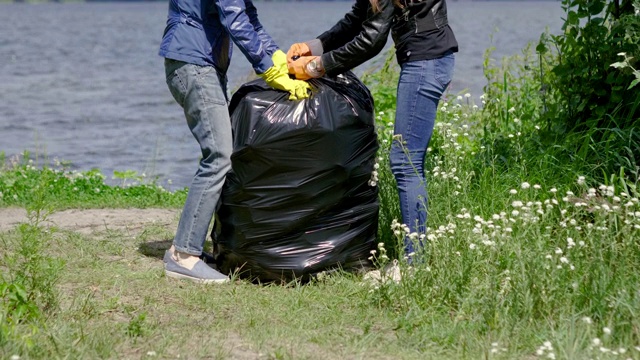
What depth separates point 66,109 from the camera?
14.7 metres

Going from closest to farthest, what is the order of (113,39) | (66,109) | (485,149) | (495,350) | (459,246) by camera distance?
(495,350) → (459,246) → (485,149) → (66,109) → (113,39)

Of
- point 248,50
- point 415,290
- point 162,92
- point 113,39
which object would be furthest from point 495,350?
point 113,39

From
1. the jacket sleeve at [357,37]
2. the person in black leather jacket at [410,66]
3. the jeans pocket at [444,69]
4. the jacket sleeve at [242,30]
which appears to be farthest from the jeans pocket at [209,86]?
the jeans pocket at [444,69]

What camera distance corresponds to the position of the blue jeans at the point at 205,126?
4.76m

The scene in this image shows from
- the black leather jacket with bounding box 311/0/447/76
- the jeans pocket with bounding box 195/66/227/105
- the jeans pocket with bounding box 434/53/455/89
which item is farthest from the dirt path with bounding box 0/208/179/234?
the jeans pocket with bounding box 434/53/455/89

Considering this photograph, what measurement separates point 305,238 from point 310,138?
525 millimetres

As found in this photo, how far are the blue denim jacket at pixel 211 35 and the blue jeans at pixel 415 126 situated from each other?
71cm

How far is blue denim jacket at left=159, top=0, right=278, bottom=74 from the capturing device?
463 centimetres

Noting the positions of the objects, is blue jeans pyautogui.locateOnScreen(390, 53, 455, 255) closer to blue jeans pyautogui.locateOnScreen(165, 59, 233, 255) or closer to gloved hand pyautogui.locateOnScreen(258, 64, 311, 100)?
gloved hand pyautogui.locateOnScreen(258, 64, 311, 100)

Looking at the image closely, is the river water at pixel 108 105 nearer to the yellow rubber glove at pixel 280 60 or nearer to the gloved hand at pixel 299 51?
the gloved hand at pixel 299 51

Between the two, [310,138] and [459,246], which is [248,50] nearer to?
[310,138]

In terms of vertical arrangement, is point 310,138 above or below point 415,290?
above

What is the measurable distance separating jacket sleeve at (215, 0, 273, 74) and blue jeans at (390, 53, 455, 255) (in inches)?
28.2

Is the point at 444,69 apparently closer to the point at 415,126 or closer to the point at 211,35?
the point at 415,126
